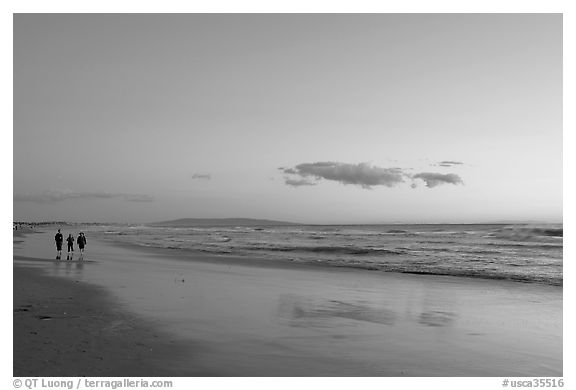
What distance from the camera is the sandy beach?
27.6 feet

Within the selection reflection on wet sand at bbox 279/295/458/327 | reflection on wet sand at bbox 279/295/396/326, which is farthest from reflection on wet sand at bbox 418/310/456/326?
reflection on wet sand at bbox 279/295/396/326

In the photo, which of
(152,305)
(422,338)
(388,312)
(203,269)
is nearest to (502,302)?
(388,312)

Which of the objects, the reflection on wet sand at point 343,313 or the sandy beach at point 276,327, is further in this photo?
the reflection on wet sand at point 343,313

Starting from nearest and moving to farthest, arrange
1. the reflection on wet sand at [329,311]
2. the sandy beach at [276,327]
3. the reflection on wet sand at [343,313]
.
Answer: the sandy beach at [276,327] < the reflection on wet sand at [343,313] < the reflection on wet sand at [329,311]

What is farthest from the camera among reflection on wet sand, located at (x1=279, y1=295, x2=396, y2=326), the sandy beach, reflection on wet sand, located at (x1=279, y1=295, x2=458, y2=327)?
reflection on wet sand, located at (x1=279, y1=295, x2=396, y2=326)

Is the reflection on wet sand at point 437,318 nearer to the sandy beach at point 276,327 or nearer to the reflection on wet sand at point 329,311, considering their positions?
the sandy beach at point 276,327

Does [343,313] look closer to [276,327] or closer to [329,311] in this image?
[329,311]

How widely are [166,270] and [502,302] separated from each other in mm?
14216

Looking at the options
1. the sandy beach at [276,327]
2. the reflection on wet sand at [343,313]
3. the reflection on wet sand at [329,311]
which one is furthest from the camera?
the reflection on wet sand at [329,311]

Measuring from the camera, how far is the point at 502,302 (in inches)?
628

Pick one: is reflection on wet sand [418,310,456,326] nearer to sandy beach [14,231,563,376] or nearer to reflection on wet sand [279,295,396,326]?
sandy beach [14,231,563,376]

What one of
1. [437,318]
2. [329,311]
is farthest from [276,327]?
[437,318]

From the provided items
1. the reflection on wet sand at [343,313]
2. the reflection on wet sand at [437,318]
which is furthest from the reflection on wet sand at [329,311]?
the reflection on wet sand at [437,318]

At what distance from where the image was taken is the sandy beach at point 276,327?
8422 mm
